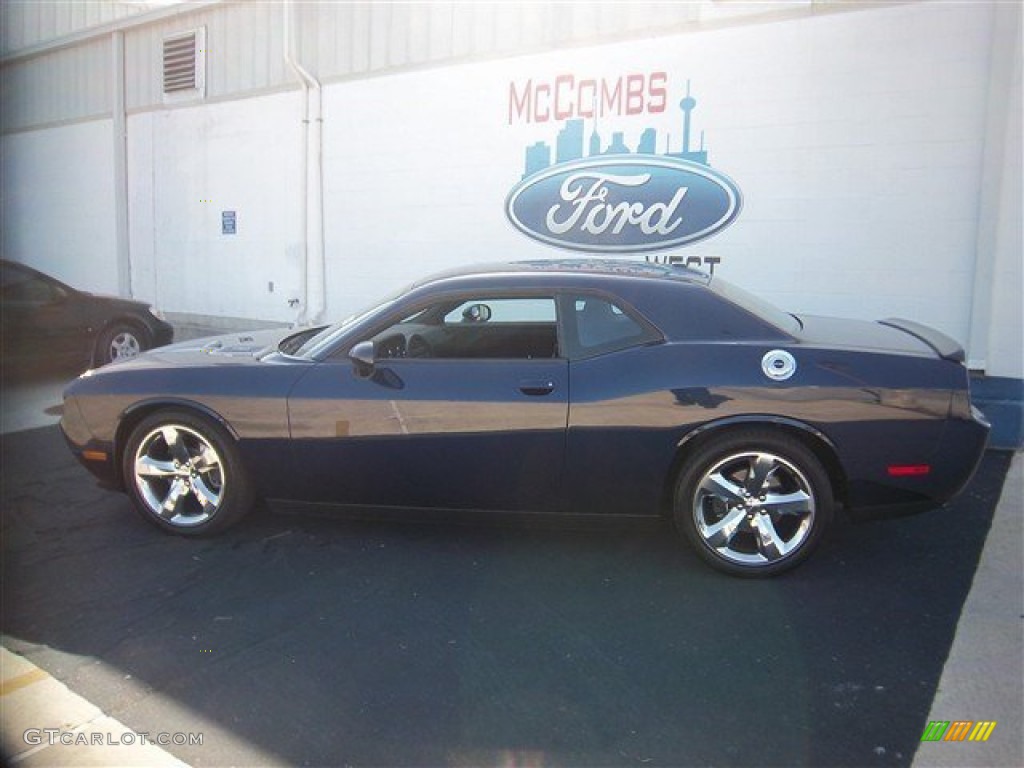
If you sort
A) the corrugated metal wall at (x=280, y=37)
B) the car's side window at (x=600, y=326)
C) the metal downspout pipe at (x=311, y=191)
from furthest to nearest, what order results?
the metal downspout pipe at (x=311, y=191) < the corrugated metal wall at (x=280, y=37) < the car's side window at (x=600, y=326)

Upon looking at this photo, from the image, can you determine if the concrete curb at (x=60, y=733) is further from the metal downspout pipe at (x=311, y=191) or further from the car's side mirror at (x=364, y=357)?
the metal downspout pipe at (x=311, y=191)

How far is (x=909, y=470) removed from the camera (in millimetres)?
3928

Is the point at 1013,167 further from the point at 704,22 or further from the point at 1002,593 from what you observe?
the point at 1002,593

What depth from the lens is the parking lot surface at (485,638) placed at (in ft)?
9.48

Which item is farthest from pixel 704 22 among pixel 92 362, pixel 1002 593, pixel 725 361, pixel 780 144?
pixel 92 362

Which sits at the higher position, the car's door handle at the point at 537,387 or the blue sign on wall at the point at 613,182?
the blue sign on wall at the point at 613,182

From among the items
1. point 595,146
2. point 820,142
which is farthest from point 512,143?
point 820,142

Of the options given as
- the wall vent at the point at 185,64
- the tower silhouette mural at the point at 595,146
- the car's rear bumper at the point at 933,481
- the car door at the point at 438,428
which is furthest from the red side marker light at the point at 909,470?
the wall vent at the point at 185,64

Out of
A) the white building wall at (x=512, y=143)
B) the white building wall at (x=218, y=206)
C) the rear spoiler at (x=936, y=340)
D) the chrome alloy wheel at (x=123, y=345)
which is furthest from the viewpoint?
the white building wall at (x=218, y=206)

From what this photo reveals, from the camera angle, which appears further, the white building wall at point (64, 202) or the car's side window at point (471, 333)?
the white building wall at point (64, 202)

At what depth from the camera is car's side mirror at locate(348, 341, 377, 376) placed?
4164 mm

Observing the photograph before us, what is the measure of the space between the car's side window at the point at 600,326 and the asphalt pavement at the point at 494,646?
92 cm

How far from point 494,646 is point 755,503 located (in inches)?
56.1

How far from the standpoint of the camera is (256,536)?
461 cm
